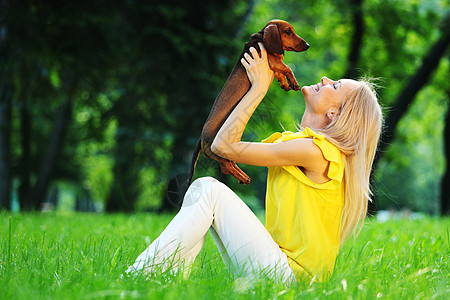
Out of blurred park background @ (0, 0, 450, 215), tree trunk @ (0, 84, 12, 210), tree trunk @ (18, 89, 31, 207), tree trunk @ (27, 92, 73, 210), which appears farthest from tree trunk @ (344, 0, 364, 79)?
tree trunk @ (18, 89, 31, 207)

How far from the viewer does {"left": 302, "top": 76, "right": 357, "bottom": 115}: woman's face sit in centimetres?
258

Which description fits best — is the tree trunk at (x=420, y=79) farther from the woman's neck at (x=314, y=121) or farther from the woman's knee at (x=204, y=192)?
the woman's knee at (x=204, y=192)

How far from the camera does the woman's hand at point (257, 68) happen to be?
2.41 m

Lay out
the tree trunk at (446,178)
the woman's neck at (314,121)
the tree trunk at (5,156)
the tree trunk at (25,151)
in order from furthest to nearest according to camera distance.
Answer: the tree trunk at (446,178)
the tree trunk at (25,151)
the tree trunk at (5,156)
the woman's neck at (314,121)

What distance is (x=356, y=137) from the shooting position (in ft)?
8.36

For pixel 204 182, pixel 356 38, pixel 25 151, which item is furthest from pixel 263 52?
pixel 25 151

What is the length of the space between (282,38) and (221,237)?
103 centimetres

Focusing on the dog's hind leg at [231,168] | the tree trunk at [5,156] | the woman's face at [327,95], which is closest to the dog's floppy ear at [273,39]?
the woman's face at [327,95]

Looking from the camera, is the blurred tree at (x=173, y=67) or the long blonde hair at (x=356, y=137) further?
the blurred tree at (x=173, y=67)

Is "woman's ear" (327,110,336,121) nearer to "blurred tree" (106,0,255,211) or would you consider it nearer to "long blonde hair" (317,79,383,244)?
"long blonde hair" (317,79,383,244)

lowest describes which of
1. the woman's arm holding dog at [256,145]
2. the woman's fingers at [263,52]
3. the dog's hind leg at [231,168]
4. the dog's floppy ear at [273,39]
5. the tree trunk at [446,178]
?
the tree trunk at [446,178]

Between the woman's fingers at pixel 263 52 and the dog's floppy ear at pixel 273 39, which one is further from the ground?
the dog's floppy ear at pixel 273 39

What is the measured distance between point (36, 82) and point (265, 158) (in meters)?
6.46

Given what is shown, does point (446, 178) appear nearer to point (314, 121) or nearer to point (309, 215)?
point (314, 121)
